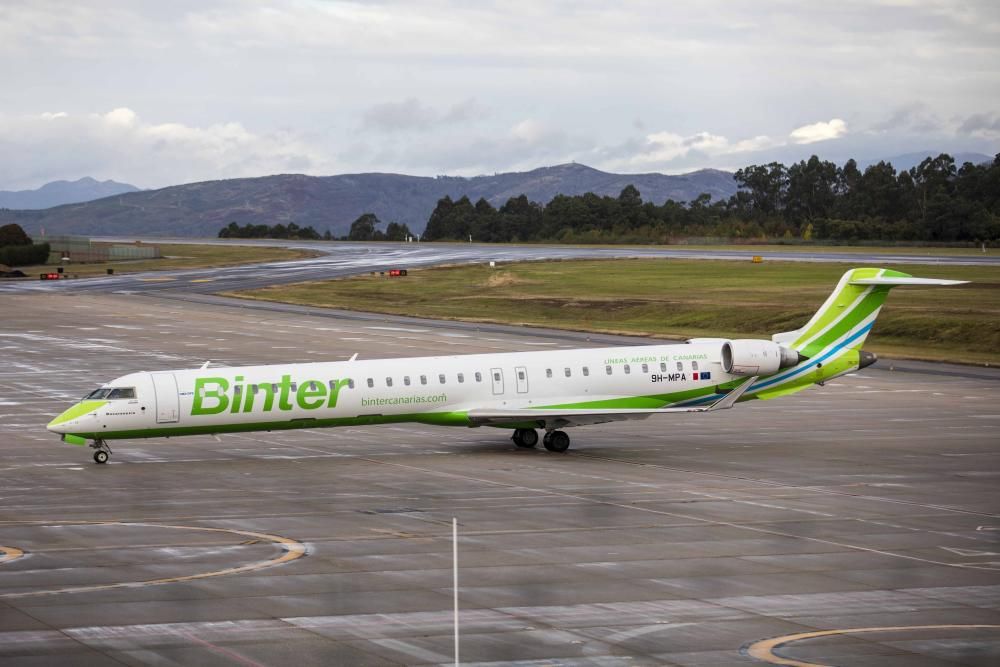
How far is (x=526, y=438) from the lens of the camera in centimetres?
Answer: 4069

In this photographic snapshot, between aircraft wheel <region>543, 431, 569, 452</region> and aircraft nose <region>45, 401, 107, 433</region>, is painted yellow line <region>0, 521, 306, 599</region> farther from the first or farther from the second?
aircraft wheel <region>543, 431, 569, 452</region>

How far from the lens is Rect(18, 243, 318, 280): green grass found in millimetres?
141225

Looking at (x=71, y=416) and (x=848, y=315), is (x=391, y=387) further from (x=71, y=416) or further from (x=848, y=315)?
(x=848, y=315)

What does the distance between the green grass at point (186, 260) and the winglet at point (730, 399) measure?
4049 inches

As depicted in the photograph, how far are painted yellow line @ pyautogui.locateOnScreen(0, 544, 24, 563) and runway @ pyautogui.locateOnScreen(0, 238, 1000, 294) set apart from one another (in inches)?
3437

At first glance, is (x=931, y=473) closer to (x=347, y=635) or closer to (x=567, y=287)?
(x=347, y=635)

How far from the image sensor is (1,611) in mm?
20859

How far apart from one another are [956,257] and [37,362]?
8418 cm

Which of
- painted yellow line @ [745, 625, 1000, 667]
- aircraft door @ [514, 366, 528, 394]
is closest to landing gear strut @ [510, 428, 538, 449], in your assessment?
aircraft door @ [514, 366, 528, 394]

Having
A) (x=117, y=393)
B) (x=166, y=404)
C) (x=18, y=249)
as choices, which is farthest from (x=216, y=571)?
(x=18, y=249)

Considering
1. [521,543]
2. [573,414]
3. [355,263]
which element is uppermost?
[355,263]

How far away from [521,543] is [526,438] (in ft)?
46.2

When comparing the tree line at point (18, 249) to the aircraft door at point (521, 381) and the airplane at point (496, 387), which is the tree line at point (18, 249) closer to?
the airplane at point (496, 387)

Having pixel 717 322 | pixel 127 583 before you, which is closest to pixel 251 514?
pixel 127 583
